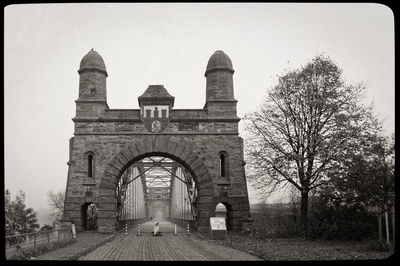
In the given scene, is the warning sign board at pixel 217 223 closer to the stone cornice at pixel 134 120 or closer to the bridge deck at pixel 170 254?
the bridge deck at pixel 170 254

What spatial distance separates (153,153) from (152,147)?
409 mm

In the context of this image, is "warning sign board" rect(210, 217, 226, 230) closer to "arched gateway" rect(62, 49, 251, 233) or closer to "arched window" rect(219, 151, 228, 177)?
"arched gateway" rect(62, 49, 251, 233)

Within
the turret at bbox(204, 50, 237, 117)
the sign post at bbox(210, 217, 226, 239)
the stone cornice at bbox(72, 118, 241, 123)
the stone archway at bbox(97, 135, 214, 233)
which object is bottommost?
the sign post at bbox(210, 217, 226, 239)

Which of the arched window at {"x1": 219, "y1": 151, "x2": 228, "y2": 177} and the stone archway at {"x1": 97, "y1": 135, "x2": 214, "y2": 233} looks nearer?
the stone archway at {"x1": 97, "y1": 135, "x2": 214, "y2": 233}

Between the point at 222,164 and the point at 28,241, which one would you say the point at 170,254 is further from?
the point at 222,164

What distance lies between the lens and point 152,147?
22.0m

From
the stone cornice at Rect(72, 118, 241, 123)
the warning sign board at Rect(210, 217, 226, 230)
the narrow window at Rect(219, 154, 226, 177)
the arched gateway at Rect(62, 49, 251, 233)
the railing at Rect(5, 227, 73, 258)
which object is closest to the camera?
the railing at Rect(5, 227, 73, 258)

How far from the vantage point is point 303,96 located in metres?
20.0

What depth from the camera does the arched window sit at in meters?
22.4

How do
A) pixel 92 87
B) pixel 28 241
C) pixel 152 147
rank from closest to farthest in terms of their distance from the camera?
pixel 28 241
pixel 152 147
pixel 92 87

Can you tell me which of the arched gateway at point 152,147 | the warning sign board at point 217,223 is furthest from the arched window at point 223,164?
the warning sign board at point 217,223

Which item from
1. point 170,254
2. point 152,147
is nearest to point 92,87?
point 152,147

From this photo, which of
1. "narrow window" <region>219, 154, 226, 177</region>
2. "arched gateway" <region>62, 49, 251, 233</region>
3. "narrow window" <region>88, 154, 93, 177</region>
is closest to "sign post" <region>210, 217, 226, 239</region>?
"arched gateway" <region>62, 49, 251, 233</region>
